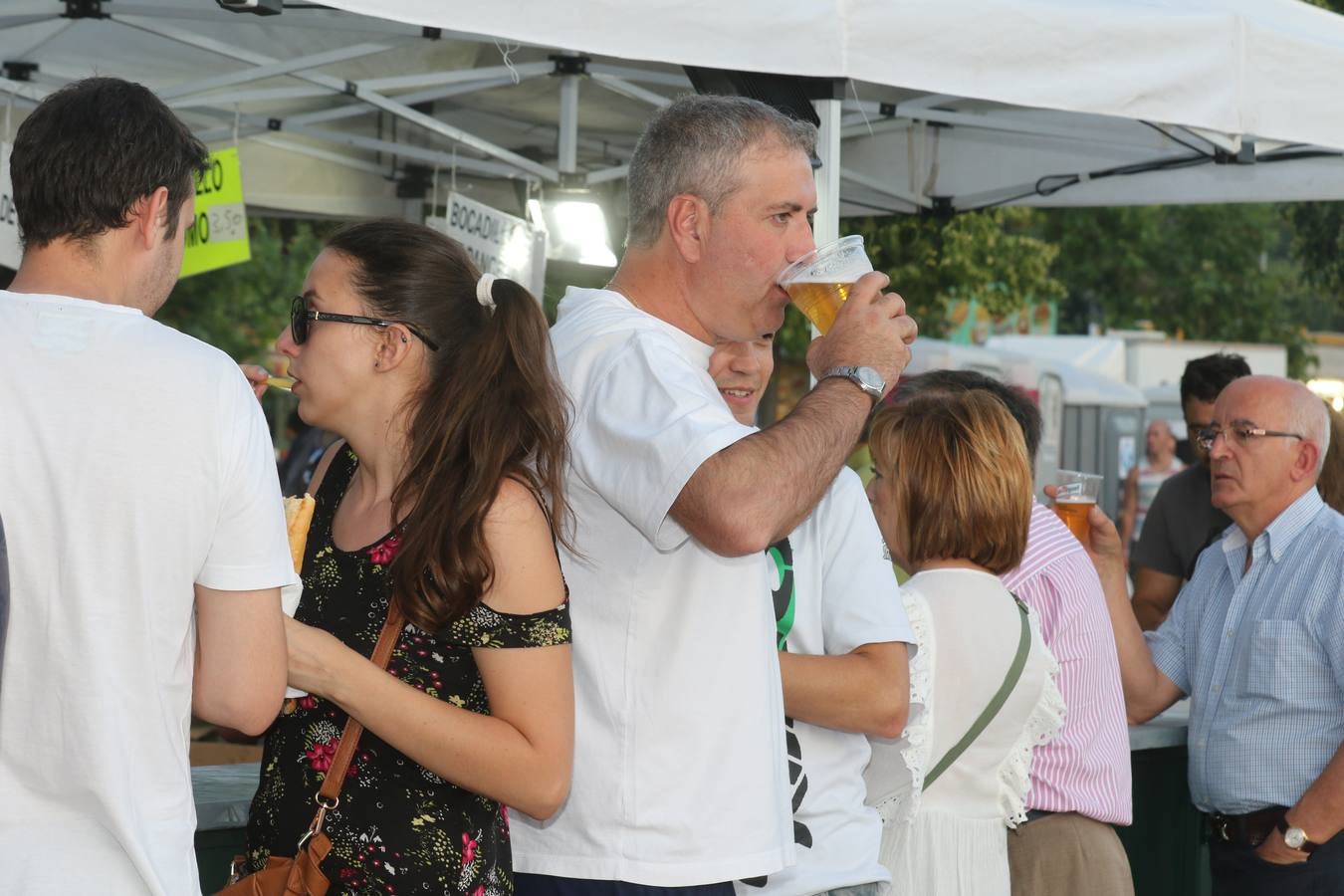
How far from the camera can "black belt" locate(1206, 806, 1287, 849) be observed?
3727mm

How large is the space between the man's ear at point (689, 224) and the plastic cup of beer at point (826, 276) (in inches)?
5.2

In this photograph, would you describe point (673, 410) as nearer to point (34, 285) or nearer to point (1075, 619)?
point (34, 285)

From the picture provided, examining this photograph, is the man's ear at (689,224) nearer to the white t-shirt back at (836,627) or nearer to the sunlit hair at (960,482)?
the white t-shirt back at (836,627)

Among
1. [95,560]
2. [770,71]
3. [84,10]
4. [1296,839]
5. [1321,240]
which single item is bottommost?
[1296,839]

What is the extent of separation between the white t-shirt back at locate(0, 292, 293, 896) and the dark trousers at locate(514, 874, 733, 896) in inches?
22.3

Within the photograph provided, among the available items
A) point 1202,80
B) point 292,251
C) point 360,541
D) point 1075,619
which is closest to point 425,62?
point 1202,80

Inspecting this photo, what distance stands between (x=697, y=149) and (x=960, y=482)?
3.46ft

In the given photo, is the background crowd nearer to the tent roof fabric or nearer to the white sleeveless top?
the white sleeveless top

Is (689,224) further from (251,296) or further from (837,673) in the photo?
(251,296)

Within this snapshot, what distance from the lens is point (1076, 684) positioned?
323cm

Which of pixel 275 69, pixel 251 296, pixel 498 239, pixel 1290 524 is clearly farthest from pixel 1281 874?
pixel 251 296

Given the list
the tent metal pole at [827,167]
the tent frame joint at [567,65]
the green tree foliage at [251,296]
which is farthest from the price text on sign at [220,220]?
the green tree foliage at [251,296]

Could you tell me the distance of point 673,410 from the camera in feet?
6.47

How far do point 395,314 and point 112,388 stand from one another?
550mm
